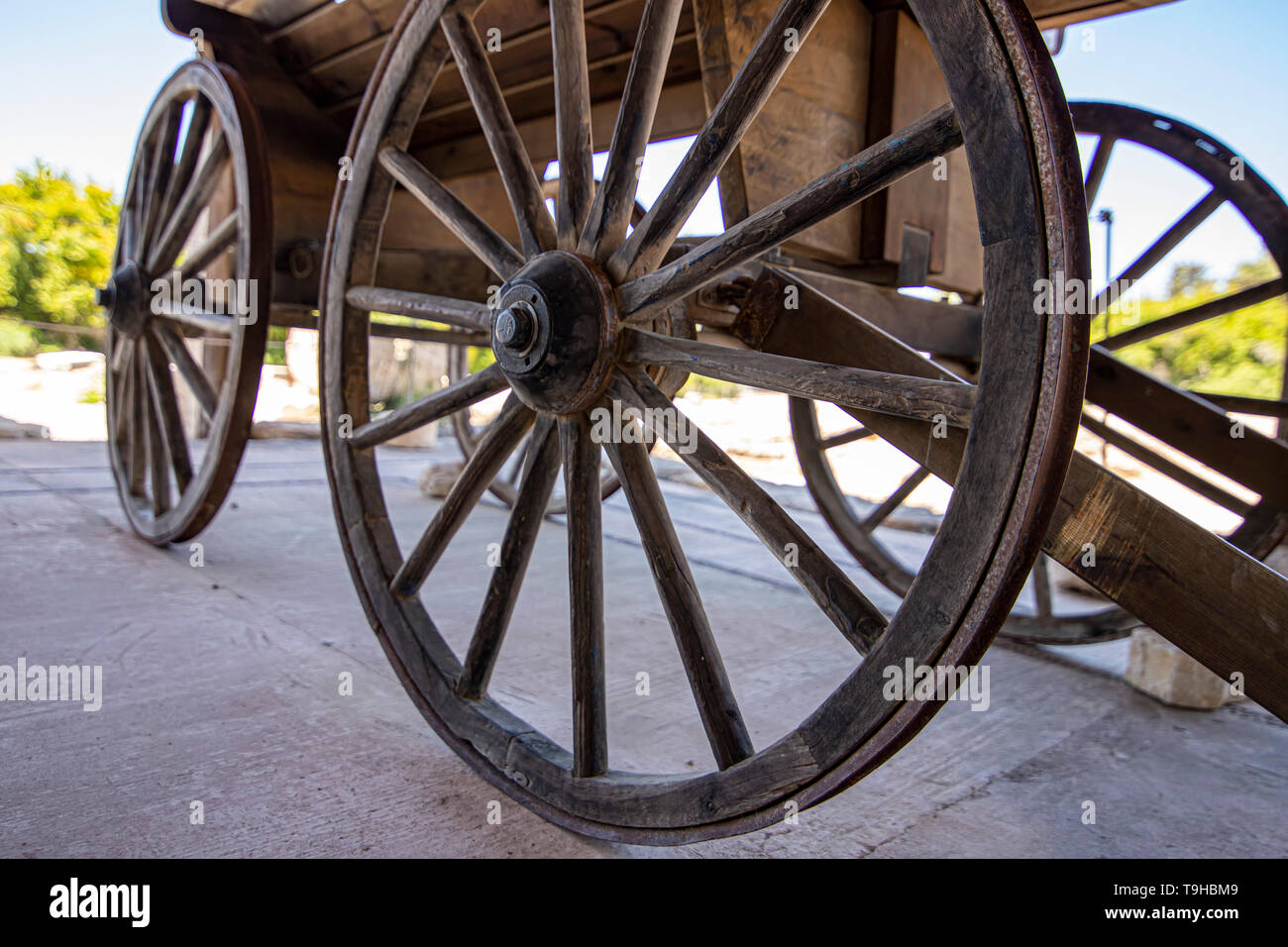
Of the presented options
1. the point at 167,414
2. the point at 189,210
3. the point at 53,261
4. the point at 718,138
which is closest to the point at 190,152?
the point at 189,210

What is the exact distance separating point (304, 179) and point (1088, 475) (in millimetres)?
2847

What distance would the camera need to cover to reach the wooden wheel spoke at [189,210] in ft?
10.4

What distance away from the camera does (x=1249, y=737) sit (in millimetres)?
2295

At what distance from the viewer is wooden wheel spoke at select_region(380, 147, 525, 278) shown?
1878mm

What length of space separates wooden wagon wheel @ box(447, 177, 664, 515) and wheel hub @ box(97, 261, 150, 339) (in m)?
1.27

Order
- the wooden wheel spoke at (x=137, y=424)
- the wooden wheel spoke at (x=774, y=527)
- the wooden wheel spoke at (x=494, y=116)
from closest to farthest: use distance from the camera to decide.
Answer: the wooden wheel spoke at (x=774, y=527) → the wooden wheel spoke at (x=494, y=116) → the wooden wheel spoke at (x=137, y=424)

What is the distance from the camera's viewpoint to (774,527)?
1.40m

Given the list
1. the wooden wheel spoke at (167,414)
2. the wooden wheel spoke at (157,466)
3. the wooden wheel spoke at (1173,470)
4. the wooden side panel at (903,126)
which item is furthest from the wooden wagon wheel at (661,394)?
the wooden wheel spoke at (157,466)

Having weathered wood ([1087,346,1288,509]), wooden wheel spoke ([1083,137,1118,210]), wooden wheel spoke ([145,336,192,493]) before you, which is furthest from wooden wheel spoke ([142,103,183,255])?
weathered wood ([1087,346,1288,509])

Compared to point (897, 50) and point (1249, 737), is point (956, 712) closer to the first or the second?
point (1249, 737)

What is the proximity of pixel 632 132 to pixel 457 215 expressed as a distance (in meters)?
0.52

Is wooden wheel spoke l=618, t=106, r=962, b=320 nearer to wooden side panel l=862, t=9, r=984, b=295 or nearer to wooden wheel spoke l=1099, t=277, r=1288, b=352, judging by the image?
wooden side panel l=862, t=9, r=984, b=295

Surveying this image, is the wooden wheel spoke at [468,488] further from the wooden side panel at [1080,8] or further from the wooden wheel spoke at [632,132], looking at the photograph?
the wooden side panel at [1080,8]

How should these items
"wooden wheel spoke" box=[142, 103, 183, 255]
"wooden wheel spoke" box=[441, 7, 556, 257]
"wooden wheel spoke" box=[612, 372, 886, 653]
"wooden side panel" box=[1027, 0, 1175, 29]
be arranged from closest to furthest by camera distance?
1. "wooden wheel spoke" box=[612, 372, 886, 653]
2. "wooden wheel spoke" box=[441, 7, 556, 257]
3. "wooden side panel" box=[1027, 0, 1175, 29]
4. "wooden wheel spoke" box=[142, 103, 183, 255]
